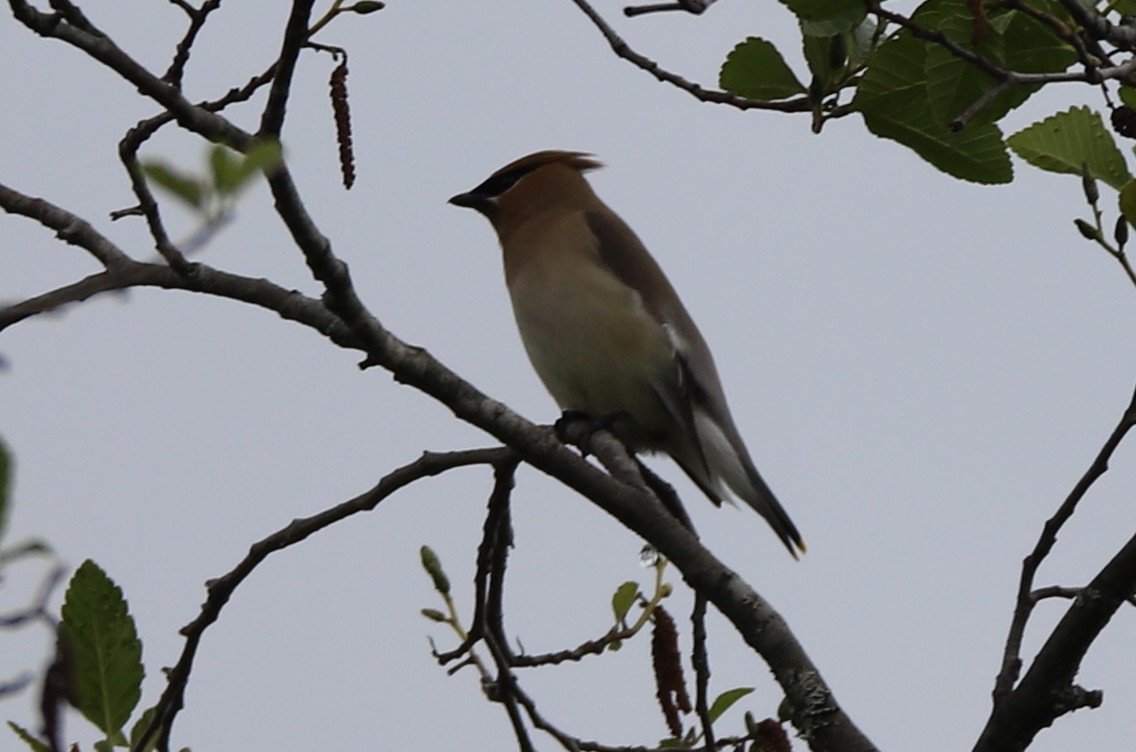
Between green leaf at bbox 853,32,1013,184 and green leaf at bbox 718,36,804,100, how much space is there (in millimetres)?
146

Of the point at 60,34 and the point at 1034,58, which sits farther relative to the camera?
the point at 1034,58

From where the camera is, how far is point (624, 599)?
3.46 metres

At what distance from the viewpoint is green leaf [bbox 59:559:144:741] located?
2.44m

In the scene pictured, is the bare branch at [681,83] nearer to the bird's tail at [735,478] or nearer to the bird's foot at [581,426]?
the bird's foot at [581,426]

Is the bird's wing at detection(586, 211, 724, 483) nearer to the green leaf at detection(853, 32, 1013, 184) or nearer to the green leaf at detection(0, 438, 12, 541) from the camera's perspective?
the green leaf at detection(853, 32, 1013, 184)

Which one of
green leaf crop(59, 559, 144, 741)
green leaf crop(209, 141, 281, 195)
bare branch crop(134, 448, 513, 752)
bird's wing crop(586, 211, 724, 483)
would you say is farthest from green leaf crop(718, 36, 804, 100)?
bird's wing crop(586, 211, 724, 483)

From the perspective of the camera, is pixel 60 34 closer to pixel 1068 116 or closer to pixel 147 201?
pixel 147 201

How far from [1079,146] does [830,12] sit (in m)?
0.45

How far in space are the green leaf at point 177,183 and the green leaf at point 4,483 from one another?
22 cm

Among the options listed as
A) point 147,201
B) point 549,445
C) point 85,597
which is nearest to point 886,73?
point 549,445

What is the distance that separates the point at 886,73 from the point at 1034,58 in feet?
0.76

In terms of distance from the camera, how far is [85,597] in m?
2.45

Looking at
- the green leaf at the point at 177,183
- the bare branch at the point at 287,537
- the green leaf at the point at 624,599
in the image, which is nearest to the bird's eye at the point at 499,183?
the green leaf at the point at 624,599

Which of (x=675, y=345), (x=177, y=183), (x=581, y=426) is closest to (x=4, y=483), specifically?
(x=177, y=183)
